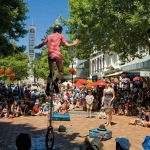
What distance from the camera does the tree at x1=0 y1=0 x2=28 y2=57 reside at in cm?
1780

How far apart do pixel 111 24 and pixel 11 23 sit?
5.99 m

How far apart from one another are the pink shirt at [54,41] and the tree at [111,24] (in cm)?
978

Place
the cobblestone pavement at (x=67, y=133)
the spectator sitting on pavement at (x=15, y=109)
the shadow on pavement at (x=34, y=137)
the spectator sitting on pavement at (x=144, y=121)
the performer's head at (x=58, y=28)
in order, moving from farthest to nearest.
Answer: the spectator sitting on pavement at (x=15, y=109)
the spectator sitting on pavement at (x=144, y=121)
the cobblestone pavement at (x=67, y=133)
the shadow on pavement at (x=34, y=137)
the performer's head at (x=58, y=28)

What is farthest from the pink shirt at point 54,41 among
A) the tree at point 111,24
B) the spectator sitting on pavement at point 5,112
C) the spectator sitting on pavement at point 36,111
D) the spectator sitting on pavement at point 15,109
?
the spectator sitting on pavement at point 36,111

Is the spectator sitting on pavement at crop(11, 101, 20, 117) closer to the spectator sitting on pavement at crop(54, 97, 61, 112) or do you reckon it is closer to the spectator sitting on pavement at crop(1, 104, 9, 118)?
the spectator sitting on pavement at crop(1, 104, 9, 118)

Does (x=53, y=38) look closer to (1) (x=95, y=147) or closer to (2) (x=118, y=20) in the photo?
(1) (x=95, y=147)

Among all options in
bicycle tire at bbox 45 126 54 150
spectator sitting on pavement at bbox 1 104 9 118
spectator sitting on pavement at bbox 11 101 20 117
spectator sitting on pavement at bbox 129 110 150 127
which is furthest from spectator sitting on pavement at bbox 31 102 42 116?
bicycle tire at bbox 45 126 54 150

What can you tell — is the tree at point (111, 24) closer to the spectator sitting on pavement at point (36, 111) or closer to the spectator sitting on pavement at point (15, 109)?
the spectator sitting on pavement at point (36, 111)

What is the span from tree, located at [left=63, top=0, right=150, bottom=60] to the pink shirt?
9.78 metres

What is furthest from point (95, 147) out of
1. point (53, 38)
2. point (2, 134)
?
point (2, 134)

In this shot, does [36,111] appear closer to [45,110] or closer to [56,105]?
[45,110]

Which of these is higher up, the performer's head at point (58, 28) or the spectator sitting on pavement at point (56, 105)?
the performer's head at point (58, 28)

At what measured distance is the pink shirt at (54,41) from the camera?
7.70 meters

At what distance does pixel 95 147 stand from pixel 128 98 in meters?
16.1
